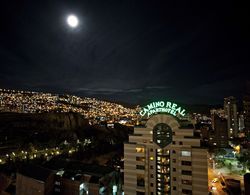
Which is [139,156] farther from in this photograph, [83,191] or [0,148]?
[0,148]

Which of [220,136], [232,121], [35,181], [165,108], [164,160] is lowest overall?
[35,181]

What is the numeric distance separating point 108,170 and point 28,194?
8842 mm

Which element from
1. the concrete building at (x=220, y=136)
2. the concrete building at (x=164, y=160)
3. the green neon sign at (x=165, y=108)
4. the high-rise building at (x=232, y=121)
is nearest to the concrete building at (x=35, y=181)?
the concrete building at (x=164, y=160)

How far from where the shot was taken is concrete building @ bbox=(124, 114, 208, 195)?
19750 mm

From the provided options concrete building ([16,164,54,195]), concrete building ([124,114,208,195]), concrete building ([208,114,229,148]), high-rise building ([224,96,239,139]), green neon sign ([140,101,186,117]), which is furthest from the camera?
high-rise building ([224,96,239,139])

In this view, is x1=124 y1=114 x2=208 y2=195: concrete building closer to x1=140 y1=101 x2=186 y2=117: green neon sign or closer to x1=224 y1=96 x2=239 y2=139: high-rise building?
x1=140 y1=101 x2=186 y2=117: green neon sign

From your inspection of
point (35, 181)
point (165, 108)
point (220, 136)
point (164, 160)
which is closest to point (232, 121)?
point (220, 136)

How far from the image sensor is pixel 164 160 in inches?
816

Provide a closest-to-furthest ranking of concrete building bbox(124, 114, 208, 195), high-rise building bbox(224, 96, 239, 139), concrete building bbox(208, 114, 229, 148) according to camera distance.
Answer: concrete building bbox(124, 114, 208, 195) < concrete building bbox(208, 114, 229, 148) < high-rise building bbox(224, 96, 239, 139)

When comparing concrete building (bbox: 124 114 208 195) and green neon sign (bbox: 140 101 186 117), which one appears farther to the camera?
green neon sign (bbox: 140 101 186 117)

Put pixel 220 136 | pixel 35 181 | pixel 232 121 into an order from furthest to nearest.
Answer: pixel 232 121
pixel 220 136
pixel 35 181

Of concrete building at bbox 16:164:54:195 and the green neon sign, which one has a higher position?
the green neon sign

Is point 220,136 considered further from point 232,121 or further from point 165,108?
point 165,108

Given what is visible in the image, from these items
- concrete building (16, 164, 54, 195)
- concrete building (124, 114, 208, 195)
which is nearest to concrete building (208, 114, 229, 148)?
concrete building (124, 114, 208, 195)
